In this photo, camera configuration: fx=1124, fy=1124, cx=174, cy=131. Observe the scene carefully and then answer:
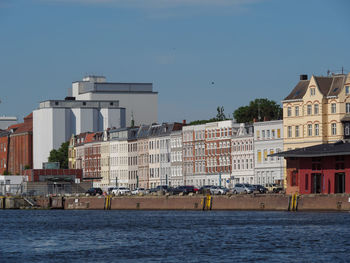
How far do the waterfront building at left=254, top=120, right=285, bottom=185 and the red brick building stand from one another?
31.1 metres

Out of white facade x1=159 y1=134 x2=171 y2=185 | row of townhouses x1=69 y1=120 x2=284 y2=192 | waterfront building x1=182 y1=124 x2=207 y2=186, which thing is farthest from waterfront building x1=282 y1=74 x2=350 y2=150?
white facade x1=159 y1=134 x2=171 y2=185

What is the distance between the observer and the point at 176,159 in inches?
7579

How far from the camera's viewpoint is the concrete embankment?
114312 mm

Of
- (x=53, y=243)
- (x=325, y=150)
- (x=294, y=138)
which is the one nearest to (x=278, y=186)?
(x=294, y=138)

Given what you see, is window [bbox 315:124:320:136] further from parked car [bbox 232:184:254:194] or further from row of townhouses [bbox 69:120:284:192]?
parked car [bbox 232:184:254:194]

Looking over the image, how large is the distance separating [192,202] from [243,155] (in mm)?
38735

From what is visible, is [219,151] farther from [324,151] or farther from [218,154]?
[324,151]

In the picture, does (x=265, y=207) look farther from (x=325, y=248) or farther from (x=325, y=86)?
(x=325, y=248)

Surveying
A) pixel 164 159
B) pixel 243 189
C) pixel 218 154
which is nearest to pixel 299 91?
pixel 243 189

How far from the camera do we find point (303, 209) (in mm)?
116938

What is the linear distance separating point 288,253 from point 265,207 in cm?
5157

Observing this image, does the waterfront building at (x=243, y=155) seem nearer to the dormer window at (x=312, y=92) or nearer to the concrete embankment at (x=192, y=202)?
the dormer window at (x=312, y=92)

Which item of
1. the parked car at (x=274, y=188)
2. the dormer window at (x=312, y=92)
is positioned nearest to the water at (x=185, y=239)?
the parked car at (x=274, y=188)

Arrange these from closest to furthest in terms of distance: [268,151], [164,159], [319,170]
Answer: [319,170]
[268,151]
[164,159]
